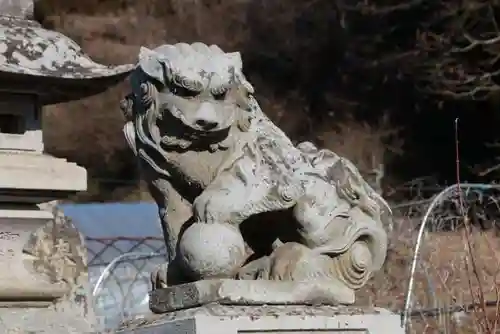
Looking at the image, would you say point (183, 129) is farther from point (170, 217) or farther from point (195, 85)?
point (170, 217)

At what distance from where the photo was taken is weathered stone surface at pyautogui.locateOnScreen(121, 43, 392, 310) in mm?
3018

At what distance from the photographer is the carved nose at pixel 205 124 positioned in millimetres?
2994

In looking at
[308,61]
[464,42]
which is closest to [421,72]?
[464,42]

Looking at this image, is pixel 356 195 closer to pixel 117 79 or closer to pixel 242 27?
pixel 117 79

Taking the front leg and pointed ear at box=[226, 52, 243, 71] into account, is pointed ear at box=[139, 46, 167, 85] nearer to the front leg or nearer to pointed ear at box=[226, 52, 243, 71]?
pointed ear at box=[226, 52, 243, 71]

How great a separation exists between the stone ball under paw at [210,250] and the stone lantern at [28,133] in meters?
1.45

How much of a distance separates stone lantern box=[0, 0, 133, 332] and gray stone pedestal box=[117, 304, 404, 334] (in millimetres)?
1327

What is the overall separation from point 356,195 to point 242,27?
10922 millimetres

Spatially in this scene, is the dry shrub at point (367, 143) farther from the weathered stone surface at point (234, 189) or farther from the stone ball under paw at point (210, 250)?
the stone ball under paw at point (210, 250)

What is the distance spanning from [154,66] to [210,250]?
1.84 feet

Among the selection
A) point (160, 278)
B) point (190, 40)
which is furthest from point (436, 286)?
point (190, 40)

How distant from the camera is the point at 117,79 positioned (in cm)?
456

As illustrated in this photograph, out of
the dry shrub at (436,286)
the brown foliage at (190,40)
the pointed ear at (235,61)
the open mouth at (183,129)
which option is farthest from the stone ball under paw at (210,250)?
the brown foliage at (190,40)

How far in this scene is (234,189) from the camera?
120 inches
